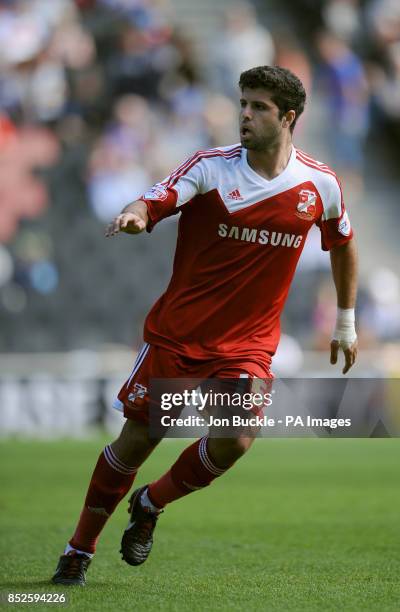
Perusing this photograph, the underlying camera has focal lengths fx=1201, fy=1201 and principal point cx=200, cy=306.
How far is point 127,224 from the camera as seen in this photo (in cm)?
474

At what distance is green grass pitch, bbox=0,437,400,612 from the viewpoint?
16.5 feet

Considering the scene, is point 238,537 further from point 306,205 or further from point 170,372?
point 306,205

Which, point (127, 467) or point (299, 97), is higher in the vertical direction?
point (299, 97)

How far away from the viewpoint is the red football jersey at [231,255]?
538 cm

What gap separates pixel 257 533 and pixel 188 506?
5.00 feet

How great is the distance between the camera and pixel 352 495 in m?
8.98

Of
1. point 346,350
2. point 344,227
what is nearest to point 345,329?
point 346,350

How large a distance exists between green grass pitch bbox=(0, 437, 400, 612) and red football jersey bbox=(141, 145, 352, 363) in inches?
41.5

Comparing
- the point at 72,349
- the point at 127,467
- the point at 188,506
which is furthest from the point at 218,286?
the point at 72,349

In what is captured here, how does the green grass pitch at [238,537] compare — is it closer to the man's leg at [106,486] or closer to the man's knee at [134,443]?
the man's leg at [106,486]

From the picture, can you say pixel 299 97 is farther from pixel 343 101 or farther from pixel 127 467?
pixel 343 101

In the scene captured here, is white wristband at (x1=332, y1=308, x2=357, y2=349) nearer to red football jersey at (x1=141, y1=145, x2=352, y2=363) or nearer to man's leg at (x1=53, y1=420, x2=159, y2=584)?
red football jersey at (x1=141, y1=145, x2=352, y2=363)

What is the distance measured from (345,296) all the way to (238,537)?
1.93 meters

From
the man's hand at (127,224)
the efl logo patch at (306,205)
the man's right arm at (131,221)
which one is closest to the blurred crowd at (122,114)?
the efl logo patch at (306,205)
